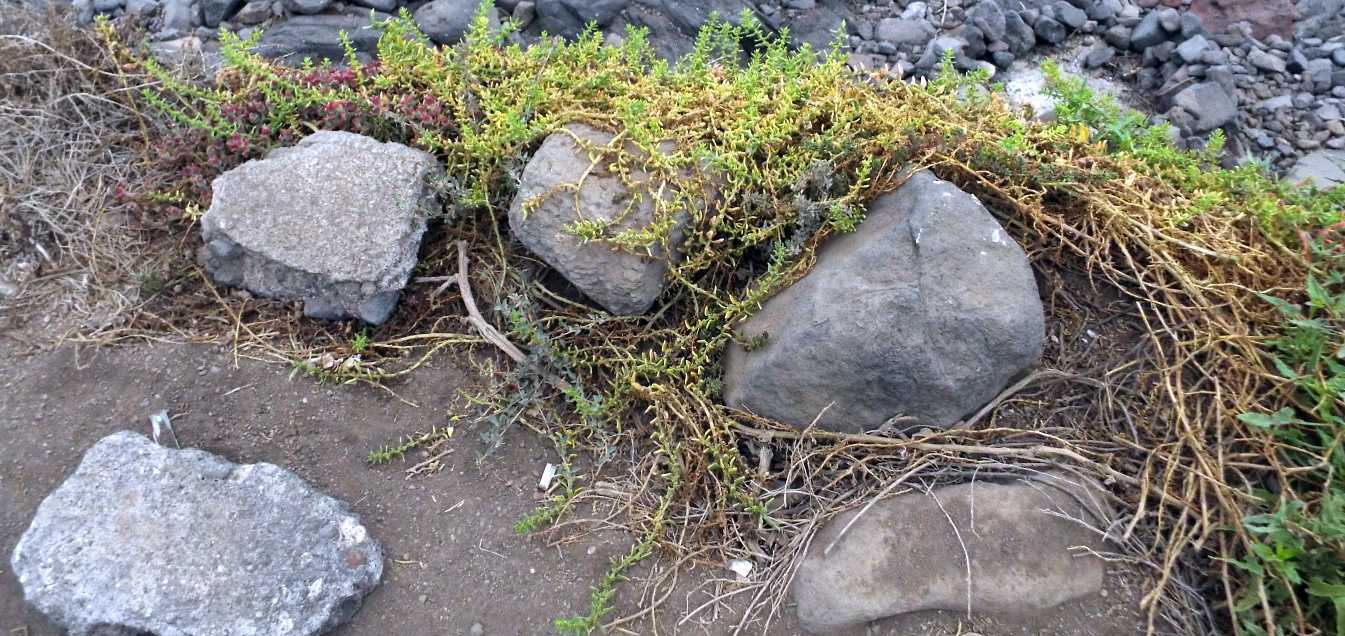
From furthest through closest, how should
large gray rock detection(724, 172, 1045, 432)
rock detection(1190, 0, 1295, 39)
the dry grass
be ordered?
1. rock detection(1190, 0, 1295, 39)
2. the dry grass
3. large gray rock detection(724, 172, 1045, 432)

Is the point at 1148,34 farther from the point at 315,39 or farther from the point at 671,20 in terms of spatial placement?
the point at 315,39

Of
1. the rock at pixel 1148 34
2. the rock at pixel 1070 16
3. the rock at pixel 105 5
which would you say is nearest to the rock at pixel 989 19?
the rock at pixel 1070 16

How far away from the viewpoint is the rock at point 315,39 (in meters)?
4.43

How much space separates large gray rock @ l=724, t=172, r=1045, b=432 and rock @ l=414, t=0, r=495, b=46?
2.62 meters

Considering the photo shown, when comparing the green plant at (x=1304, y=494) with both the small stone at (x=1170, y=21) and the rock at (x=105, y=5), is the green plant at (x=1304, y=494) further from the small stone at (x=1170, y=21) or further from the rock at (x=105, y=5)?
the rock at (x=105, y=5)

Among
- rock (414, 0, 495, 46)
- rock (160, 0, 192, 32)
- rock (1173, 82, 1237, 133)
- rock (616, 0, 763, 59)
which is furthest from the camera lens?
rock (616, 0, 763, 59)

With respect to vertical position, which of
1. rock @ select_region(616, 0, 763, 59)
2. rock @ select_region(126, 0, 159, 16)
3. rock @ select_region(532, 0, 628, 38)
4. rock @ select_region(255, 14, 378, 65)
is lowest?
rock @ select_region(616, 0, 763, 59)

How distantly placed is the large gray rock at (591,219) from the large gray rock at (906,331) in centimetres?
42

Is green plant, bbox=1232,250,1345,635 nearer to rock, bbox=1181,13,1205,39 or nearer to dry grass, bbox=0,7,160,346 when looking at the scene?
rock, bbox=1181,13,1205,39

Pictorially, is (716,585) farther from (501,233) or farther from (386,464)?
(501,233)

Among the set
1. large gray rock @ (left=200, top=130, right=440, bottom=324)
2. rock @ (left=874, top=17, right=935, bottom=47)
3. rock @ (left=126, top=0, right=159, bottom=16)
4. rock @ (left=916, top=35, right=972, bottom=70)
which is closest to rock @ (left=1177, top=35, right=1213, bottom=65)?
rock @ (left=916, top=35, right=972, bottom=70)

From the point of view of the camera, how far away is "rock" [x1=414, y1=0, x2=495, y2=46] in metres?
4.67

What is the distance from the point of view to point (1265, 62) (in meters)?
5.37

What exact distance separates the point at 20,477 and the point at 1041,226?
10.8ft
